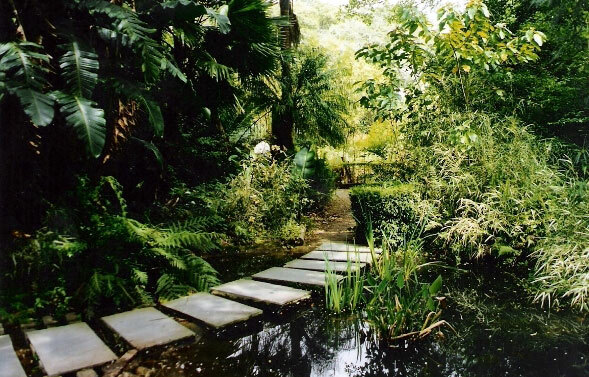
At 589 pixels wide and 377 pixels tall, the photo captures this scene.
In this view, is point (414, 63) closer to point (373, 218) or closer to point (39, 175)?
point (373, 218)

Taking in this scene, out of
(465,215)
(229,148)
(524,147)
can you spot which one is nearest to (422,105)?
(524,147)

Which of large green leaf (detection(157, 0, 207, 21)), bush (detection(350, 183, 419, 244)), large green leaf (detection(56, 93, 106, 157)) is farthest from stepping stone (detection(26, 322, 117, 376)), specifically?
bush (detection(350, 183, 419, 244))

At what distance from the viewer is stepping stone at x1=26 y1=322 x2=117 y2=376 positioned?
177 centimetres

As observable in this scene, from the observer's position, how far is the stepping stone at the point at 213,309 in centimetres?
233

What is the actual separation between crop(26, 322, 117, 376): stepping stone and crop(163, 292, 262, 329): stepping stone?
1.88 feet

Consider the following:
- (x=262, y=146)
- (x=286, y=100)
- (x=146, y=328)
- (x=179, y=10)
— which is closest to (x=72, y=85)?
(x=179, y=10)

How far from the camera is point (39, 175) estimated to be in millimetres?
3188

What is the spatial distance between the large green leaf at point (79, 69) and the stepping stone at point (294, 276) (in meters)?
2.10

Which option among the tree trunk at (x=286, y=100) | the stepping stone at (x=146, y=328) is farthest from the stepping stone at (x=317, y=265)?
the tree trunk at (x=286, y=100)

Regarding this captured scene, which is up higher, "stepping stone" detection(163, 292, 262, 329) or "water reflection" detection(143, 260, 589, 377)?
"stepping stone" detection(163, 292, 262, 329)

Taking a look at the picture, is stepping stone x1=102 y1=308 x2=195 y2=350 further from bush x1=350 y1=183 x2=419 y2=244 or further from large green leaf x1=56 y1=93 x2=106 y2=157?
bush x1=350 y1=183 x2=419 y2=244

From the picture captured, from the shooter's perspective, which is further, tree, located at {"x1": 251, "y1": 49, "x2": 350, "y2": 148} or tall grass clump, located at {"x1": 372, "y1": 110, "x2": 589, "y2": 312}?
tree, located at {"x1": 251, "y1": 49, "x2": 350, "y2": 148}

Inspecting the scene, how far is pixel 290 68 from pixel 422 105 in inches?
123

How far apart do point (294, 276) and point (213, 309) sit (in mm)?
918
